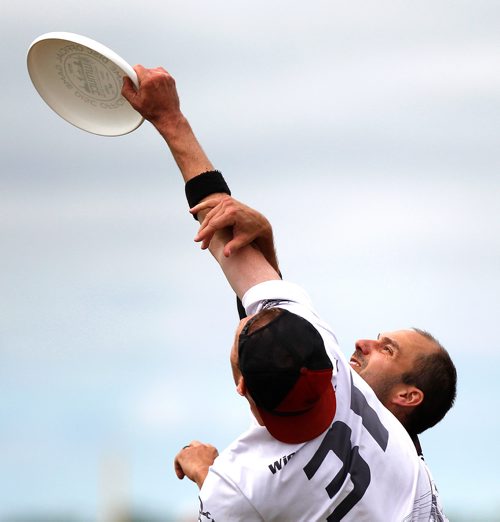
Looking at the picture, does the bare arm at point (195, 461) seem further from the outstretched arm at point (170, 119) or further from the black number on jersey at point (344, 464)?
the outstretched arm at point (170, 119)

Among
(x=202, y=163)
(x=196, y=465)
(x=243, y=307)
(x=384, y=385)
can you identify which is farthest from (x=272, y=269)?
(x=384, y=385)

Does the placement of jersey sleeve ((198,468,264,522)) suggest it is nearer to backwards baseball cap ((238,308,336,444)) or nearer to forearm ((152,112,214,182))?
backwards baseball cap ((238,308,336,444))

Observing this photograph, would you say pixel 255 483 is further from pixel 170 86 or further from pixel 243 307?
pixel 170 86

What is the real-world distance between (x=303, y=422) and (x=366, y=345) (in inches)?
77.8

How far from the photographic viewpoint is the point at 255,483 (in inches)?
180

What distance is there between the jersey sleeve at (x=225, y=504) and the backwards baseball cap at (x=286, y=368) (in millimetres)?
380

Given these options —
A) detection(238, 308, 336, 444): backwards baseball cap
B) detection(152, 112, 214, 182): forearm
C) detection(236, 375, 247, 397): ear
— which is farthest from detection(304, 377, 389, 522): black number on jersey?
detection(152, 112, 214, 182): forearm

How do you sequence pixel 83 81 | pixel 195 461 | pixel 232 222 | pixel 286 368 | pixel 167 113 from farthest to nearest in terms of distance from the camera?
pixel 83 81 < pixel 167 113 < pixel 195 461 < pixel 232 222 < pixel 286 368

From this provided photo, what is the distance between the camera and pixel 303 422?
4.52m

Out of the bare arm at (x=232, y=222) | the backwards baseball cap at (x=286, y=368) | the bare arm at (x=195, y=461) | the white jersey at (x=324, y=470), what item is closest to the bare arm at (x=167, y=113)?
the bare arm at (x=232, y=222)

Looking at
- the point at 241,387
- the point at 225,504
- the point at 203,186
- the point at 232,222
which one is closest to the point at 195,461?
the point at 225,504

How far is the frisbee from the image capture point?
17.6ft

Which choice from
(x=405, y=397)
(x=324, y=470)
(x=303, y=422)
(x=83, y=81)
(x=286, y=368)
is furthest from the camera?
(x=405, y=397)

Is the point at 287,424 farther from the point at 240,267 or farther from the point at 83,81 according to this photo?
the point at 83,81
